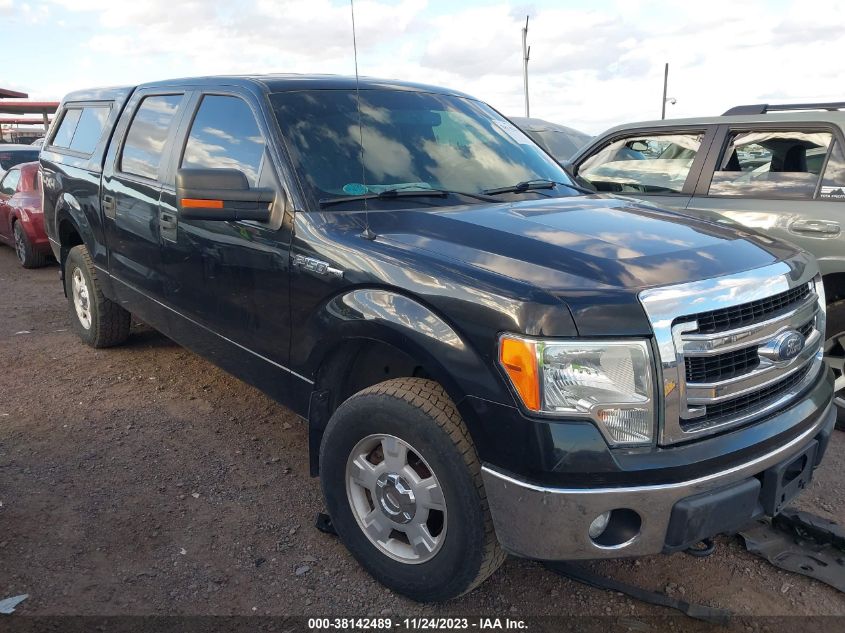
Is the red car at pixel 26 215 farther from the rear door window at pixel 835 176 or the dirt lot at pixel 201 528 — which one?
the rear door window at pixel 835 176

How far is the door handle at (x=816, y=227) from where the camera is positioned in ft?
13.8

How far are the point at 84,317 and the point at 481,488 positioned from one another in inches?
177

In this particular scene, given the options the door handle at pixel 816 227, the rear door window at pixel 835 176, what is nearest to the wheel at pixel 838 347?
the door handle at pixel 816 227

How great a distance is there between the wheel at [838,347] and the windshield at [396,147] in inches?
75.3

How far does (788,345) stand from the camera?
249cm

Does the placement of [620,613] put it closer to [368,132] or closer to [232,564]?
[232,564]

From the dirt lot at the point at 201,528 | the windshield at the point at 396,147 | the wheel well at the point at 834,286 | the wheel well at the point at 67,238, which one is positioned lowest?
the dirt lot at the point at 201,528

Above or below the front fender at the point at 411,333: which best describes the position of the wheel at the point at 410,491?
below

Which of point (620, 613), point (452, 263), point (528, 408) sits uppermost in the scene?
point (452, 263)

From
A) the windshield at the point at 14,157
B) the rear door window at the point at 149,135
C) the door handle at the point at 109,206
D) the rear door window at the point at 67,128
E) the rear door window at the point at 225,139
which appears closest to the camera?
the rear door window at the point at 225,139

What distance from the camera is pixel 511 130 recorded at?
13.3ft

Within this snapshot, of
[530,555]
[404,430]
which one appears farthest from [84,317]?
[530,555]

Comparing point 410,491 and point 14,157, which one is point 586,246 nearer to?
point 410,491

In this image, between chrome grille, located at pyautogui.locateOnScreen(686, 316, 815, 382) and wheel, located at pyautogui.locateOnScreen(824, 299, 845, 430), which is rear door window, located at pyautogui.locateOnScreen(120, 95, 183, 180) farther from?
wheel, located at pyautogui.locateOnScreen(824, 299, 845, 430)
